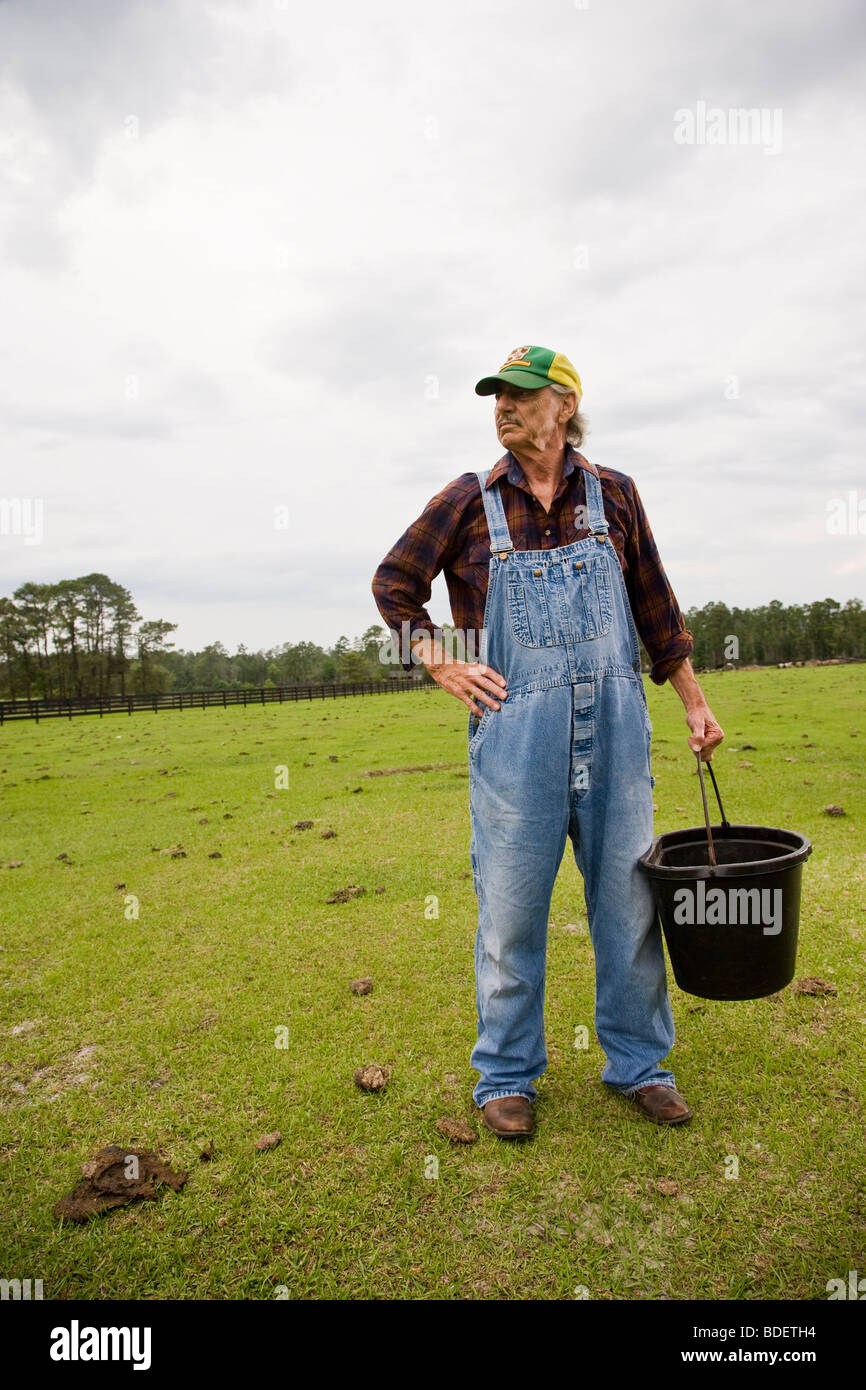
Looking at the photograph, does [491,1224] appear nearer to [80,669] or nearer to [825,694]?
[825,694]

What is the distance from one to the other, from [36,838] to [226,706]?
35.4 metres

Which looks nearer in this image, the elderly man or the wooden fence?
the elderly man

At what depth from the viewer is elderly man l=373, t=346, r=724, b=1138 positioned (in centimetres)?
295

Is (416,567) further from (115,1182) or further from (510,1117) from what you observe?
(115,1182)

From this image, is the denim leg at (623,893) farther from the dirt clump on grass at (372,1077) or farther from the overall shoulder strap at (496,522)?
the dirt clump on grass at (372,1077)

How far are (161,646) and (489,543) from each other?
8687 cm

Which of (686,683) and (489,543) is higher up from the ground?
(489,543)

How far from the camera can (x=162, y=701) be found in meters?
45.8

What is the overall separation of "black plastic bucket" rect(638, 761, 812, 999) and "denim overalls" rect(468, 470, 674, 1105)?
23cm

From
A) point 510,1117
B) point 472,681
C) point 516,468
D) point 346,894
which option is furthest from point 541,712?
point 346,894

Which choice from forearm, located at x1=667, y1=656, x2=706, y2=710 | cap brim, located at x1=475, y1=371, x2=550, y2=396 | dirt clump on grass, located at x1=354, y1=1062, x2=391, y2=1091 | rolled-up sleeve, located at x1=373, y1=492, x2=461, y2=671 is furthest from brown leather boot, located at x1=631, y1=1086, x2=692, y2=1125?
cap brim, located at x1=475, y1=371, x2=550, y2=396

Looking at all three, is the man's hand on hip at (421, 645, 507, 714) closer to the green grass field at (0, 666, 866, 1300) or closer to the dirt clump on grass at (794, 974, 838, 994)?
the green grass field at (0, 666, 866, 1300)

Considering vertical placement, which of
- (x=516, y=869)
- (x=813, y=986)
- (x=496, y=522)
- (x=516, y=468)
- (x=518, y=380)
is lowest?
(x=813, y=986)
